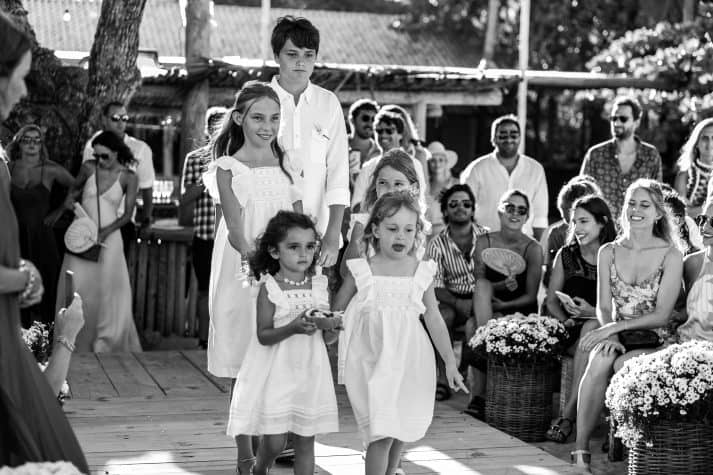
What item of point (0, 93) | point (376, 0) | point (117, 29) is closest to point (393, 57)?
point (376, 0)

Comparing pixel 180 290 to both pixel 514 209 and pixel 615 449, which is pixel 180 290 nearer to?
pixel 514 209

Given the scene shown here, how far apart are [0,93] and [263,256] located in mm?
1739

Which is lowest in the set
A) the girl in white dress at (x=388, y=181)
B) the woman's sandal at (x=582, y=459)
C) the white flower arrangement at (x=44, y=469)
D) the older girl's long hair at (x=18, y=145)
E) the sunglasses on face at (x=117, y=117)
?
the woman's sandal at (x=582, y=459)

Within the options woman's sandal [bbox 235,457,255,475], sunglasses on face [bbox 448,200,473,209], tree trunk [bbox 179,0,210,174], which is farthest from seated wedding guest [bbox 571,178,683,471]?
tree trunk [bbox 179,0,210,174]

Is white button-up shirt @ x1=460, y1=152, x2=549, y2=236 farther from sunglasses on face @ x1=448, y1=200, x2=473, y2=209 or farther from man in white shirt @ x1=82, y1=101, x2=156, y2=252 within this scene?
man in white shirt @ x1=82, y1=101, x2=156, y2=252

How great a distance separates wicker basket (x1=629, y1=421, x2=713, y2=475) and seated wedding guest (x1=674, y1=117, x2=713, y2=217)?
3108mm

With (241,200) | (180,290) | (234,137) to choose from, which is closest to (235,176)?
(241,200)

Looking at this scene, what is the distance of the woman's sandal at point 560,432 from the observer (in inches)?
241

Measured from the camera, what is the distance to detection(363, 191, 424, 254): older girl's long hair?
183 inches

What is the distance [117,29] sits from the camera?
9.58 metres

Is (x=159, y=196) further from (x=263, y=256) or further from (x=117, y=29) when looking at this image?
(x=263, y=256)

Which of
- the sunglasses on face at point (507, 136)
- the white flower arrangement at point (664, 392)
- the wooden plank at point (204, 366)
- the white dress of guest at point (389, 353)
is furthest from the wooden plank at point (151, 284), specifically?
the white flower arrangement at point (664, 392)

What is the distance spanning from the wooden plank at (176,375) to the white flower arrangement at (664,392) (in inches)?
102

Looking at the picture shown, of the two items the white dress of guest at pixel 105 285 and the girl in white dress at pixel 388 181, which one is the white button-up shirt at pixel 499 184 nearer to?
the white dress of guest at pixel 105 285
